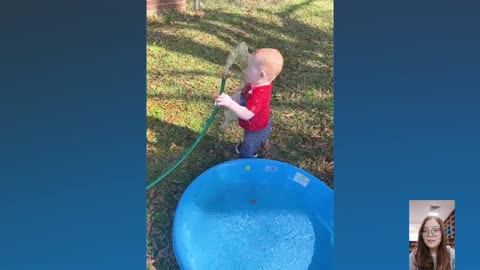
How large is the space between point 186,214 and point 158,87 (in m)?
1.20

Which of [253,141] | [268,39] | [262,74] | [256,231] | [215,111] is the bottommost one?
Answer: [256,231]

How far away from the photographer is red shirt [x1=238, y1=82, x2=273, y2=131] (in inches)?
126

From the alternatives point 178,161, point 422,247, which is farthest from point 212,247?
point 422,247

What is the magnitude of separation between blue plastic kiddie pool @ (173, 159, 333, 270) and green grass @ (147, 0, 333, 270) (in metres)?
0.14

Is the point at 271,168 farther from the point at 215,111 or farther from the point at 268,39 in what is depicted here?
the point at 268,39

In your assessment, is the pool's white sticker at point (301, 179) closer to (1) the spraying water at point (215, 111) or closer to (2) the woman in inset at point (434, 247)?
(1) the spraying water at point (215, 111)

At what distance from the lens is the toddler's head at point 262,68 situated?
325 centimetres

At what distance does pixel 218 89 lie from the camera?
12.7ft

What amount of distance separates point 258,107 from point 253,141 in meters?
0.19

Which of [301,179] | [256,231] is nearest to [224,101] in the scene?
[301,179]

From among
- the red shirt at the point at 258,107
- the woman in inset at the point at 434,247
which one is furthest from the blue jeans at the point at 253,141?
the woman in inset at the point at 434,247

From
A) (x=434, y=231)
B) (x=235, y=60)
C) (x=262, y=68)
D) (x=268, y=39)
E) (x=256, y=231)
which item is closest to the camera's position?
(x=434, y=231)

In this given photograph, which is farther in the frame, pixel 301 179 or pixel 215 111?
pixel 215 111

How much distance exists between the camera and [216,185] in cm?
313
